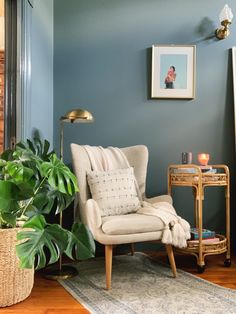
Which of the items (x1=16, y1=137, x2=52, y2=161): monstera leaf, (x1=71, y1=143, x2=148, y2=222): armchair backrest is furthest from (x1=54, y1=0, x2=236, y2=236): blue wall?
(x1=16, y1=137, x2=52, y2=161): monstera leaf

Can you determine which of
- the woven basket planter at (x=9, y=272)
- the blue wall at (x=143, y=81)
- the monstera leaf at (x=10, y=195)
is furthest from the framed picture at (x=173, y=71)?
the woven basket planter at (x=9, y=272)

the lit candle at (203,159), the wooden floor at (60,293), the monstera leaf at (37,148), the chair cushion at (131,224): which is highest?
the monstera leaf at (37,148)

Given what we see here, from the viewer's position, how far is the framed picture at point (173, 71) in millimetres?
3029

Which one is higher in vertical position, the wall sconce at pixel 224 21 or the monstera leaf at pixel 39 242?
the wall sconce at pixel 224 21

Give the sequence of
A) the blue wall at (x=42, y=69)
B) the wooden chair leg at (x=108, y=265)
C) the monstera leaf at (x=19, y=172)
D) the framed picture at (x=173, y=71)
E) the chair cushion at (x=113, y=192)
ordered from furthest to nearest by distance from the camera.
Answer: the framed picture at (x=173, y=71) → the blue wall at (x=42, y=69) → the chair cushion at (x=113, y=192) → the wooden chair leg at (x=108, y=265) → the monstera leaf at (x=19, y=172)

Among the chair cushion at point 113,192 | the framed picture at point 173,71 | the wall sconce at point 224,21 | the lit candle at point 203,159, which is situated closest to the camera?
the chair cushion at point 113,192

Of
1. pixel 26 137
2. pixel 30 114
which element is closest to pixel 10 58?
pixel 30 114

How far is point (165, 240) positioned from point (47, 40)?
1.95 m

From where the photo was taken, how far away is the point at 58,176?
5.83 feet

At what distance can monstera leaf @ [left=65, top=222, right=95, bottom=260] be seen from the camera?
1.80 m

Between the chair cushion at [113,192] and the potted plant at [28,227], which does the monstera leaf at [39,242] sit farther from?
the chair cushion at [113,192]

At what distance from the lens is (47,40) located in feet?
9.42

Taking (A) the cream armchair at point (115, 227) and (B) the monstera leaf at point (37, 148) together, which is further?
(B) the monstera leaf at point (37, 148)

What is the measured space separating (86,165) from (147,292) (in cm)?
105
